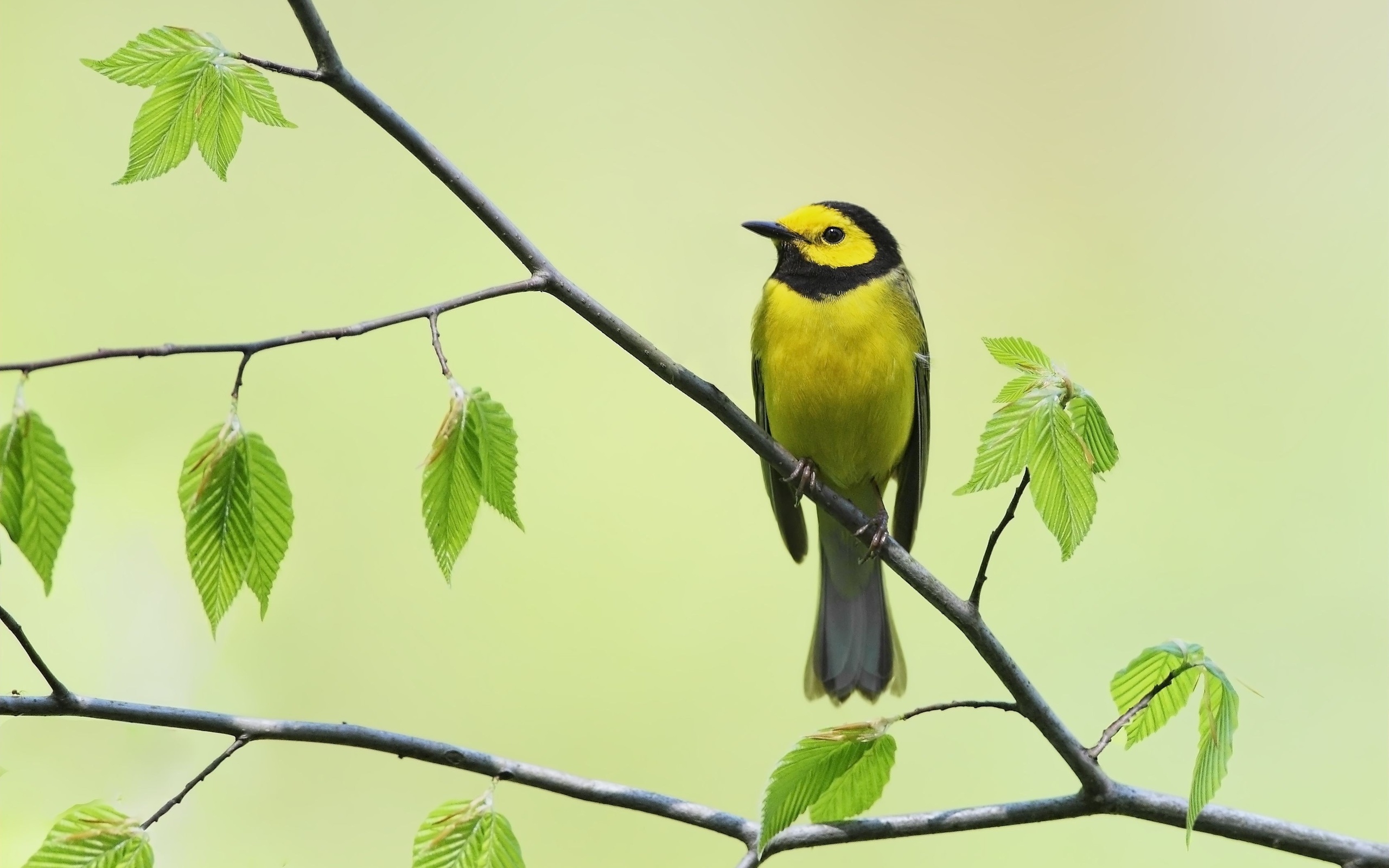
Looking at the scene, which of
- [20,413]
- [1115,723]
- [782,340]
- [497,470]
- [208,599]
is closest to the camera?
[20,413]

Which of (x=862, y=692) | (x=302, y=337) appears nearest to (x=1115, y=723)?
(x=302, y=337)

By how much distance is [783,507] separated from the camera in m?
3.57

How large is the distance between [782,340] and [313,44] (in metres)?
1.79

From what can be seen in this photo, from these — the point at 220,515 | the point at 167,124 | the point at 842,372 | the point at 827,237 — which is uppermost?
the point at 827,237

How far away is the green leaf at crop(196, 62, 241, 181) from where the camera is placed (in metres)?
1.59

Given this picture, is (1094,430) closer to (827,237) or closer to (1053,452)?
(1053,452)

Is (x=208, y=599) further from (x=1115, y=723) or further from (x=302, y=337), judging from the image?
(x=1115, y=723)

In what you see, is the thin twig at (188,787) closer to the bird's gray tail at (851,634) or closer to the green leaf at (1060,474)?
the green leaf at (1060,474)

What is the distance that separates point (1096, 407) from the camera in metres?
1.66

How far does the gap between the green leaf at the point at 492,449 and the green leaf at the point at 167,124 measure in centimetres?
55

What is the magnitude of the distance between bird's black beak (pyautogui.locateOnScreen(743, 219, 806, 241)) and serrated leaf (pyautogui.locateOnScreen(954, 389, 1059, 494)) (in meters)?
1.85

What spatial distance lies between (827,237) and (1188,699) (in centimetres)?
200

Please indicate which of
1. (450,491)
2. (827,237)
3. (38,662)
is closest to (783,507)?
(827,237)

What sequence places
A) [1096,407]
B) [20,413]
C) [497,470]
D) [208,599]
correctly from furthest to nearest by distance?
[1096,407], [497,470], [208,599], [20,413]
